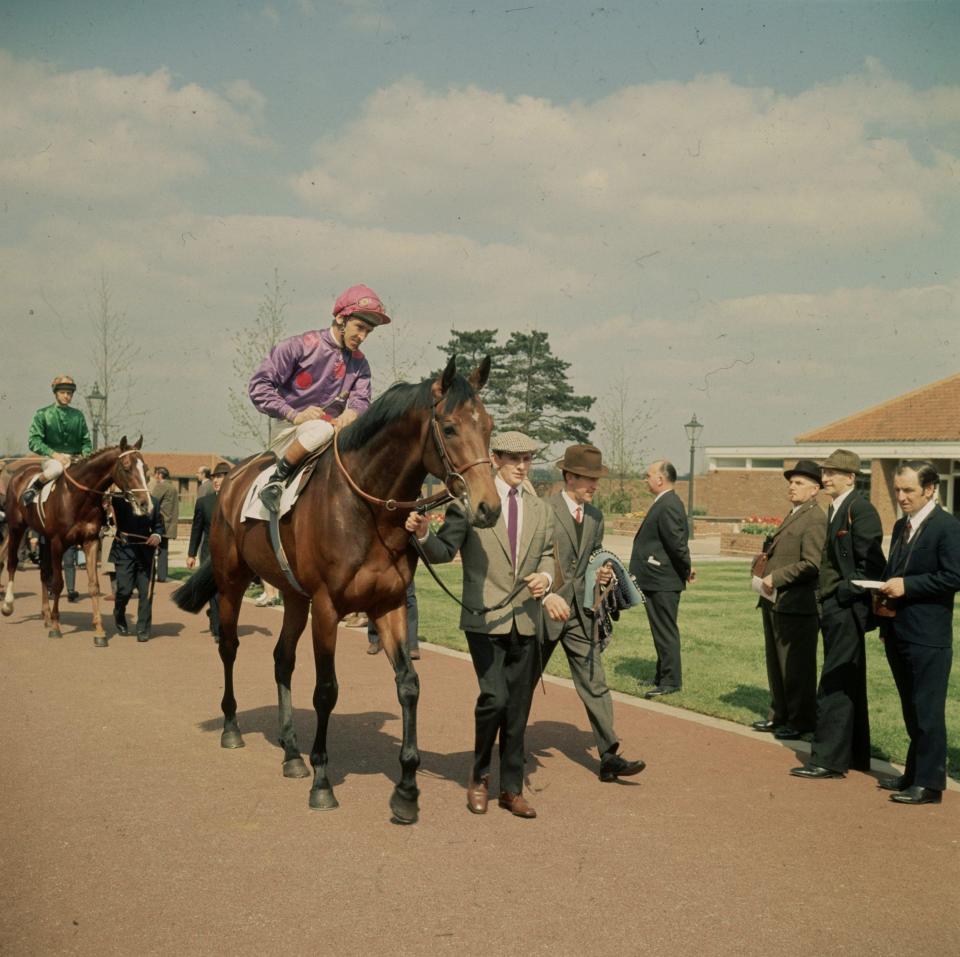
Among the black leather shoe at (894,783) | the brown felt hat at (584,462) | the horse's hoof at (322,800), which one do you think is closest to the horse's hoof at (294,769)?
the horse's hoof at (322,800)

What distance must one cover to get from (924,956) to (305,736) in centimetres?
459

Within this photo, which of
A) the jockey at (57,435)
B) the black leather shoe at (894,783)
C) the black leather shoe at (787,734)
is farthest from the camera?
the jockey at (57,435)

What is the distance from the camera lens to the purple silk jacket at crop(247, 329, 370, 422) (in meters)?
6.71

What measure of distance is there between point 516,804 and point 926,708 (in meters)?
2.63

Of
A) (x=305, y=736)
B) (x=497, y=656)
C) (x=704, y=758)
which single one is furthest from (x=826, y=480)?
(x=305, y=736)

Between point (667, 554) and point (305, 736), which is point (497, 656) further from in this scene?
point (667, 554)

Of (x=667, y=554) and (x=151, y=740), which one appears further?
(x=667, y=554)

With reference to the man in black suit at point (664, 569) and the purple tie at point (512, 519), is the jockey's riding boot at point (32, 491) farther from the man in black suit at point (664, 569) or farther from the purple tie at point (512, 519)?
the purple tie at point (512, 519)

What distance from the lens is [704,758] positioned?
21.8 feet

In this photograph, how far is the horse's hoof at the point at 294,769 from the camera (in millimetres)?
6141

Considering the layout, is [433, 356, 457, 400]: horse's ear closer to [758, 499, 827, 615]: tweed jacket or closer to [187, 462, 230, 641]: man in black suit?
[758, 499, 827, 615]: tweed jacket

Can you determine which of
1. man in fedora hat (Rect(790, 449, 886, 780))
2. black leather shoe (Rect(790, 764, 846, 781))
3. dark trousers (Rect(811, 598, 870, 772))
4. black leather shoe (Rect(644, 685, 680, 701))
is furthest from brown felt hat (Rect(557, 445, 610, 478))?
black leather shoe (Rect(644, 685, 680, 701))

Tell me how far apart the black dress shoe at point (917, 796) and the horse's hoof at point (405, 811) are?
2.95 m

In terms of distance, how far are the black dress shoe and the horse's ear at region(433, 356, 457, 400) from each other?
373 cm
